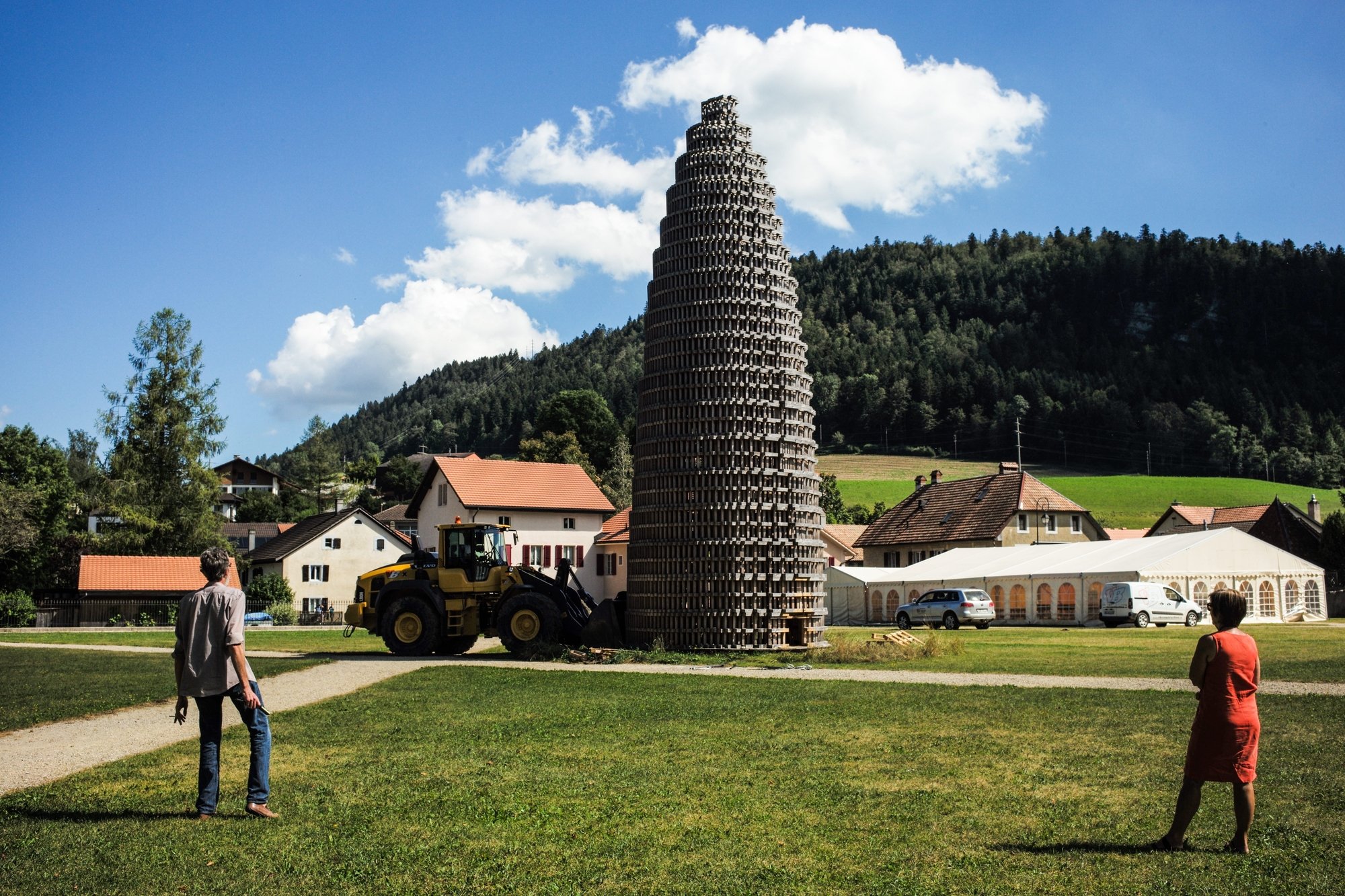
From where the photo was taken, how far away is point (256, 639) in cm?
3969

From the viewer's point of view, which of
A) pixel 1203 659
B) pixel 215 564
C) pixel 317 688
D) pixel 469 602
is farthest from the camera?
pixel 469 602

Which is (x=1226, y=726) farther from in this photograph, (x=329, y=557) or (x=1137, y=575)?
(x=329, y=557)

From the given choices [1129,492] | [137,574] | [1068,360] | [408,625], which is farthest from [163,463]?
[1068,360]

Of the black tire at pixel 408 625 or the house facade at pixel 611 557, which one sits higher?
the house facade at pixel 611 557

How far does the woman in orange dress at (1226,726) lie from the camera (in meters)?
7.29

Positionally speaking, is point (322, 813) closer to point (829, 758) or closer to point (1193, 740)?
Answer: point (829, 758)

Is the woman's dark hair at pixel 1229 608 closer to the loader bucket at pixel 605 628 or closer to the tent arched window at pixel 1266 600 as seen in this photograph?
the loader bucket at pixel 605 628

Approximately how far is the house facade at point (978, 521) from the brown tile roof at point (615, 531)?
15673 mm

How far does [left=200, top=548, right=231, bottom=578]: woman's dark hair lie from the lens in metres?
8.35

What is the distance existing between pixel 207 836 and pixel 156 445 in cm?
5391

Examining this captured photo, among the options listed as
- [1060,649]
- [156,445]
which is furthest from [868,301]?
[1060,649]

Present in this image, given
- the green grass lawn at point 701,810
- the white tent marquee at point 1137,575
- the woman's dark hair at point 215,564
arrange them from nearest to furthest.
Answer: the green grass lawn at point 701,810, the woman's dark hair at point 215,564, the white tent marquee at point 1137,575

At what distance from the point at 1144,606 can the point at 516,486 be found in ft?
125

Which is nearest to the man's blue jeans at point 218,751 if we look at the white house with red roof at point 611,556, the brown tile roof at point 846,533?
the white house with red roof at point 611,556
